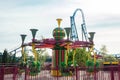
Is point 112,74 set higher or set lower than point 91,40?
lower

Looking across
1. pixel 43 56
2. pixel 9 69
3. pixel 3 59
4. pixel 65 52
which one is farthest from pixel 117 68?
pixel 43 56

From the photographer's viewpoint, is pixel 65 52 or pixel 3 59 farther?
pixel 3 59

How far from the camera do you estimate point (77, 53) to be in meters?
43.6

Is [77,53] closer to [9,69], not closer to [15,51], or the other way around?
[15,51]

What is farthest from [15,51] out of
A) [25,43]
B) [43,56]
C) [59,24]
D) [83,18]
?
[43,56]

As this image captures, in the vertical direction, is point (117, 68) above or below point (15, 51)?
below

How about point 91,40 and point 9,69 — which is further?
point 91,40

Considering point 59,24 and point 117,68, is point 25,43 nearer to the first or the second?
point 59,24

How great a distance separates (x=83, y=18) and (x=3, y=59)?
2099 centimetres

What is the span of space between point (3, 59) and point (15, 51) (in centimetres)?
321

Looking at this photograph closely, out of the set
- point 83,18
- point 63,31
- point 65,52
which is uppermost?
point 83,18

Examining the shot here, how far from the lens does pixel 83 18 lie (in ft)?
169

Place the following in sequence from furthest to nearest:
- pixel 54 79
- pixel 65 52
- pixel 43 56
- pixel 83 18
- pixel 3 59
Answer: pixel 43 56
pixel 83 18
pixel 3 59
pixel 65 52
pixel 54 79

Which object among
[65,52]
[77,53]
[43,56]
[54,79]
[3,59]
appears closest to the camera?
[54,79]
